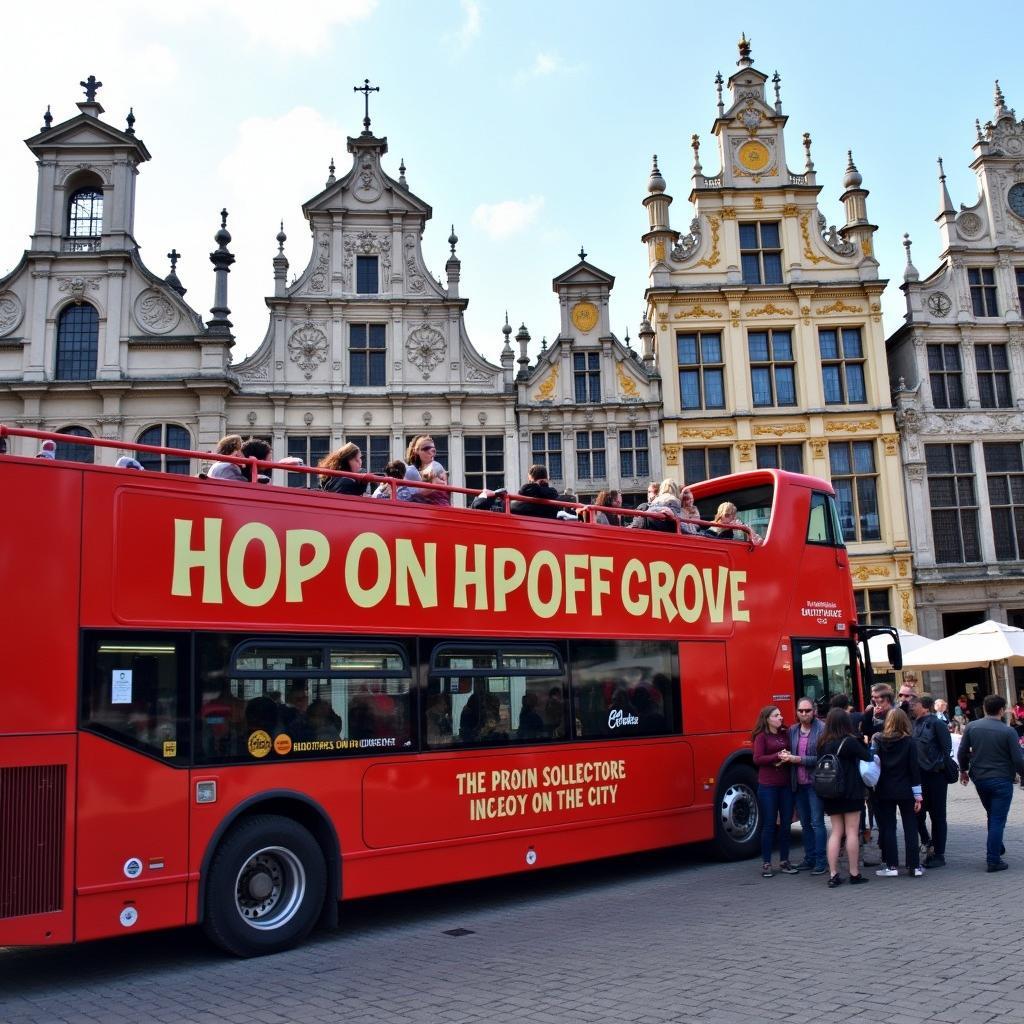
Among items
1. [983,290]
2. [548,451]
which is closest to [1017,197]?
[983,290]

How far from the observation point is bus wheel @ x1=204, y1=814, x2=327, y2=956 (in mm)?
7508

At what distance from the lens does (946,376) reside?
1153 inches

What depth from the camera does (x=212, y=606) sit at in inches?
306

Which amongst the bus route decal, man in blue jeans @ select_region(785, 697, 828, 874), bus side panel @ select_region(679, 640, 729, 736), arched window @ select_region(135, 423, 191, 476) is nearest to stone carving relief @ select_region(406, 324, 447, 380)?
arched window @ select_region(135, 423, 191, 476)

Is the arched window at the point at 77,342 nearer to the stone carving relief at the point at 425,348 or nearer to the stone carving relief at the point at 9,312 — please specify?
the stone carving relief at the point at 9,312

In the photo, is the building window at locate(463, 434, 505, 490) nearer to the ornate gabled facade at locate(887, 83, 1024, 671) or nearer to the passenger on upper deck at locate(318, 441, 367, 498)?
the ornate gabled facade at locate(887, 83, 1024, 671)

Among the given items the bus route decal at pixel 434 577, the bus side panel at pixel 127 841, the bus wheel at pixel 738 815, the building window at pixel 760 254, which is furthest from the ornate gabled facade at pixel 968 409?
the bus side panel at pixel 127 841

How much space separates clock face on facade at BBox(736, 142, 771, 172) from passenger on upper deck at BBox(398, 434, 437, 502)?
902 inches

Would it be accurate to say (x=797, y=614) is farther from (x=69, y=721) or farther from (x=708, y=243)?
(x=708, y=243)

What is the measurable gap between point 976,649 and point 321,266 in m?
18.7

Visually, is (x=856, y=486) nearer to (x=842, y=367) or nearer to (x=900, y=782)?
(x=842, y=367)

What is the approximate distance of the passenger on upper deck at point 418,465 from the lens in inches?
385

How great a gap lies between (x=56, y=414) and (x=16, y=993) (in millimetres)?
21009

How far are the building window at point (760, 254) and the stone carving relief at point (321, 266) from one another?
11.9m
